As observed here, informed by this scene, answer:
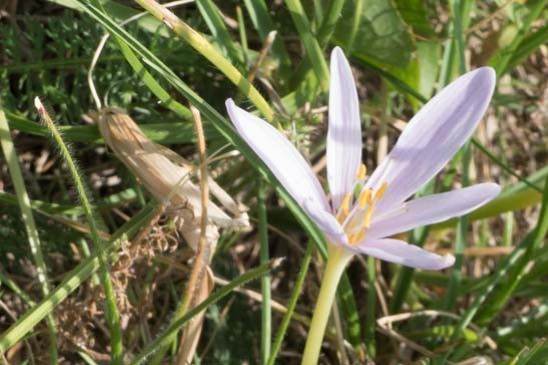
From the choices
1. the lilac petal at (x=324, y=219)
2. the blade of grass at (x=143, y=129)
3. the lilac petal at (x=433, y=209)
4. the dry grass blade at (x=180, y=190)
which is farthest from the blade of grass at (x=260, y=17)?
the lilac petal at (x=324, y=219)

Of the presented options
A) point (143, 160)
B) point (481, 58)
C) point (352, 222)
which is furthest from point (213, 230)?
point (481, 58)

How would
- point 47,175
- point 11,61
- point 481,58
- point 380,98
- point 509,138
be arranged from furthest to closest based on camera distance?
1. point 509,138
2. point 481,58
3. point 380,98
4. point 47,175
5. point 11,61

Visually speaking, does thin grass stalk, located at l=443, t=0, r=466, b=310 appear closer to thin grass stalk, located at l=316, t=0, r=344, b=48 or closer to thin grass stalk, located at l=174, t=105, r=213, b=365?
thin grass stalk, located at l=316, t=0, r=344, b=48

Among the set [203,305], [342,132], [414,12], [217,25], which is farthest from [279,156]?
[414,12]

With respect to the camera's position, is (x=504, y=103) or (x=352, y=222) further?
(x=504, y=103)

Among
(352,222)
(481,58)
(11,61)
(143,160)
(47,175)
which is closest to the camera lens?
(352,222)

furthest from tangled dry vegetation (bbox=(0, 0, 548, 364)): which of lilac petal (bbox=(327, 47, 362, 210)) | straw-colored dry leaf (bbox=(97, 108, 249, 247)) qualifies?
lilac petal (bbox=(327, 47, 362, 210))

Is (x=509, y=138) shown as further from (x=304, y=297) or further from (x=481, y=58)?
(x=304, y=297)
